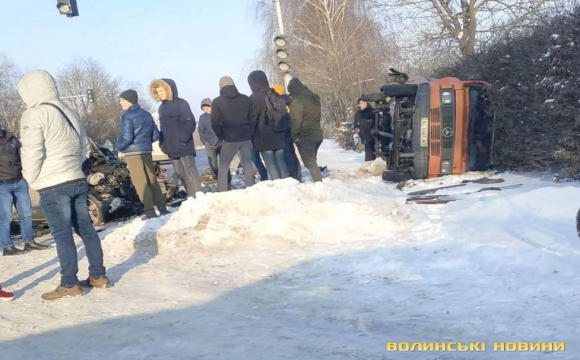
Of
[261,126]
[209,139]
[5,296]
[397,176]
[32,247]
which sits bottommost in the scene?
[32,247]

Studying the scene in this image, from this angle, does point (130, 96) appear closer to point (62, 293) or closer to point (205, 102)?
point (62, 293)

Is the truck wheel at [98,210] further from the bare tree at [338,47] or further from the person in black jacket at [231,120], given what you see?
the bare tree at [338,47]

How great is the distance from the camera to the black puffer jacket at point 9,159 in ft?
23.5

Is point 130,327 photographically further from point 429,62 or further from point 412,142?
point 429,62

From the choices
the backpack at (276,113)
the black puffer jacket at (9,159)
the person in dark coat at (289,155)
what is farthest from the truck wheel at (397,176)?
the black puffer jacket at (9,159)

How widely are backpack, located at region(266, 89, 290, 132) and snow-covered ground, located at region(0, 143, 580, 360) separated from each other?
4.34 ft

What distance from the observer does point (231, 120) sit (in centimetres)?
802

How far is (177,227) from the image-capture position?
21.9ft

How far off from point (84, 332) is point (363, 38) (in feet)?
93.6

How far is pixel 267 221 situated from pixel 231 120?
2.13 m

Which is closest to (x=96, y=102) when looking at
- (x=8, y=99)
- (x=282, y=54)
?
(x=8, y=99)

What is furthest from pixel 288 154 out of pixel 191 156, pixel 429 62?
pixel 429 62

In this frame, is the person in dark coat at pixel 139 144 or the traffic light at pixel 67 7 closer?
the person in dark coat at pixel 139 144

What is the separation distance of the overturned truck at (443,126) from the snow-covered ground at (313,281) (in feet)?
8.68
